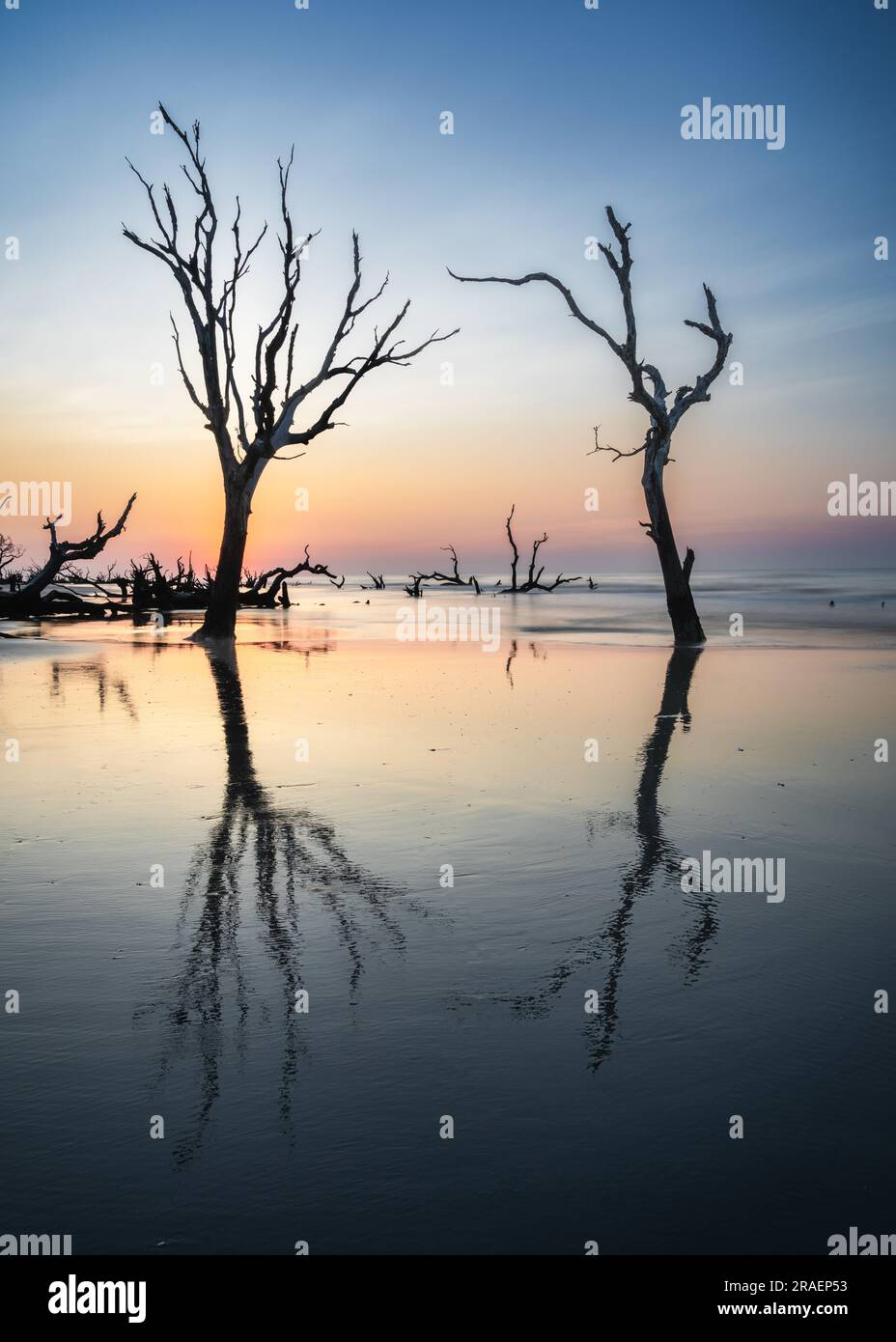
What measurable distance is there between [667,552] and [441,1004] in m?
18.5

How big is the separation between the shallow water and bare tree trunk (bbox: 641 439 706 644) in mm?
12936

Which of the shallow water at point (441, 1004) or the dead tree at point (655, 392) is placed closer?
the shallow water at point (441, 1004)

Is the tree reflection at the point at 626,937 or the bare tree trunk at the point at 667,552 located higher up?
the bare tree trunk at the point at 667,552

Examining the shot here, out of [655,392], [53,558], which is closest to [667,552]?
[655,392]

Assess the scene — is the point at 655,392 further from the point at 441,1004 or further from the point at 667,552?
the point at 441,1004

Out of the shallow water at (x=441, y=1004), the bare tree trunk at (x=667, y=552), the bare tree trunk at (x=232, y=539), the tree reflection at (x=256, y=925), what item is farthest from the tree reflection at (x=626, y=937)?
the bare tree trunk at (x=232, y=539)

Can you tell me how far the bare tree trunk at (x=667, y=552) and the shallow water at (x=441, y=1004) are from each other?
12.9 meters

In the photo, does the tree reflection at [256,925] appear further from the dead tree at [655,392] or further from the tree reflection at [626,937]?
the dead tree at [655,392]

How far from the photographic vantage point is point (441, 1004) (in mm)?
3432

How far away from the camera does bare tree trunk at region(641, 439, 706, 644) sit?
20.4 meters

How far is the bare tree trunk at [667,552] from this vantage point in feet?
66.8
